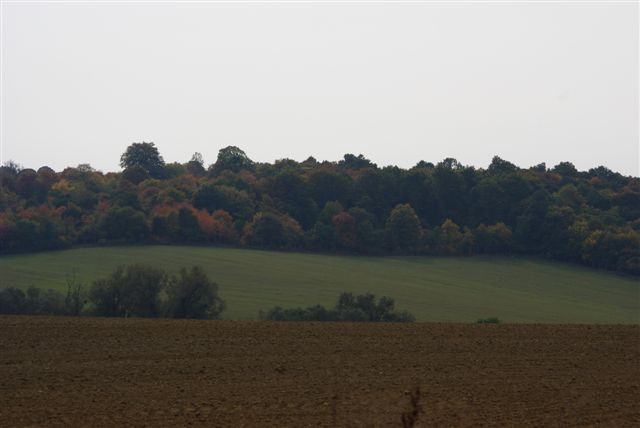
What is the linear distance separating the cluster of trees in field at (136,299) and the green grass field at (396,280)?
627cm

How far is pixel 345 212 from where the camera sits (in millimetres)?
77062

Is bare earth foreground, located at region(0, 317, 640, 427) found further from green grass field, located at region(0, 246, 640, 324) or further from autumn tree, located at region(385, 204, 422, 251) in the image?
autumn tree, located at region(385, 204, 422, 251)

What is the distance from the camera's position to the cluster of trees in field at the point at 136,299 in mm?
38906

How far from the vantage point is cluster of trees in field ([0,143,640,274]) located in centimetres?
6869

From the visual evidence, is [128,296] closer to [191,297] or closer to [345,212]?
[191,297]

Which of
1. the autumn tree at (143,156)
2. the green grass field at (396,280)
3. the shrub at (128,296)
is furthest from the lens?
the autumn tree at (143,156)

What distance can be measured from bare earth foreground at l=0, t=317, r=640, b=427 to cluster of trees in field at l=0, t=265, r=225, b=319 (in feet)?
22.2

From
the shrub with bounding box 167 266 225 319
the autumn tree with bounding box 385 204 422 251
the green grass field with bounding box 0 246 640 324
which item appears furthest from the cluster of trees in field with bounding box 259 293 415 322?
the autumn tree with bounding box 385 204 422 251

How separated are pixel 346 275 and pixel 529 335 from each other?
32.0 meters

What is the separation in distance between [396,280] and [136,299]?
26774 mm

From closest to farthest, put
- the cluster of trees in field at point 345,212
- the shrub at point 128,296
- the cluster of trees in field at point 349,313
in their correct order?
the shrub at point 128,296
the cluster of trees in field at point 349,313
the cluster of trees in field at point 345,212

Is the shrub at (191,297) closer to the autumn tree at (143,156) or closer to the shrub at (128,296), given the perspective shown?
the shrub at (128,296)

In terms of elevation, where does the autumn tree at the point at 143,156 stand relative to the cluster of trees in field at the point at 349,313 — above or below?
above

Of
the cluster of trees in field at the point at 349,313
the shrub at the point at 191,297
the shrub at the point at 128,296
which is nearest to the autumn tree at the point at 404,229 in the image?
the cluster of trees in field at the point at 349,313
